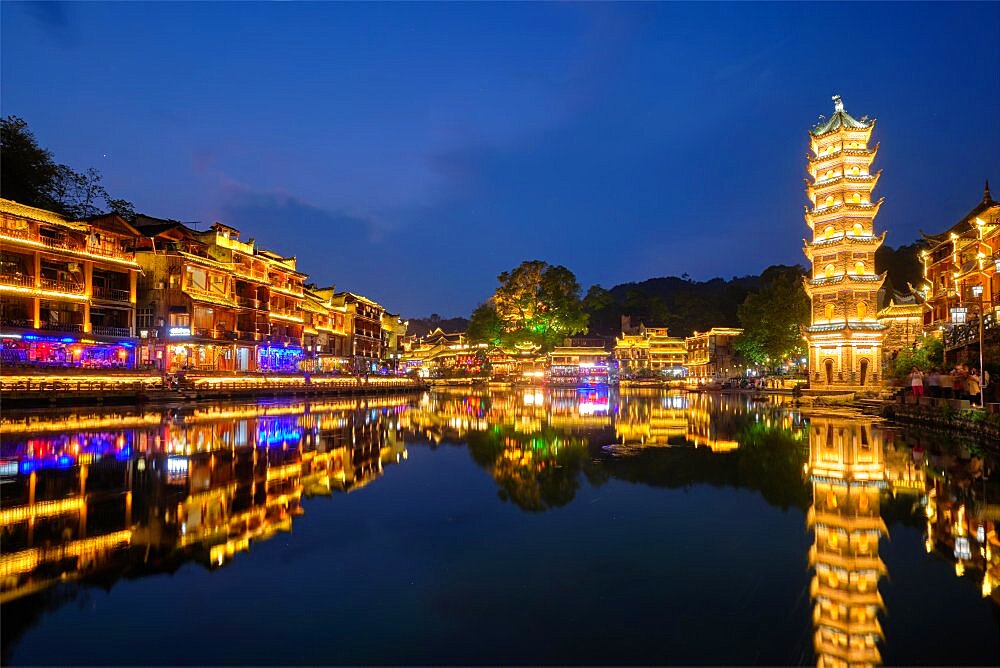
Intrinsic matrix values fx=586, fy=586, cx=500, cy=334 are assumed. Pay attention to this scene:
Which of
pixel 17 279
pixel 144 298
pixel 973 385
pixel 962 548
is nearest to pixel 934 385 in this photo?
pixel 973 385

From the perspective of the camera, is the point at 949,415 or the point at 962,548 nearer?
the point at 962,548

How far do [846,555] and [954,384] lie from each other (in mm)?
18843

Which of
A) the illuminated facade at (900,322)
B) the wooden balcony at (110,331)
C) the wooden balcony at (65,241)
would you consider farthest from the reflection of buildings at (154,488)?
the illuminated facade at (900,322)

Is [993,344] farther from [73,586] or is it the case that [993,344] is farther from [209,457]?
[73,586]

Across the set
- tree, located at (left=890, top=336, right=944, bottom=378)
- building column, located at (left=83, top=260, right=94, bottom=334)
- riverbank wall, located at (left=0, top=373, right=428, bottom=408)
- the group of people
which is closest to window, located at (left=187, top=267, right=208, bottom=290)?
building column, located at (left=83, top=260, right=94, bottom=334)

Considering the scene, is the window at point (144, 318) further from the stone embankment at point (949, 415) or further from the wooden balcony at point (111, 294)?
the stone embankment at point (949, 415)

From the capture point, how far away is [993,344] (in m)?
24.9

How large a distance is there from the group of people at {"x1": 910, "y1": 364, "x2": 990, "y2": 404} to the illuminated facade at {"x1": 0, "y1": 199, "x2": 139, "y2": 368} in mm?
42546

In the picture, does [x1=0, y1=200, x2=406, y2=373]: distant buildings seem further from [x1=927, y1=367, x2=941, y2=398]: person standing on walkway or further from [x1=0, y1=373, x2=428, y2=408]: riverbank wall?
[x1=927, y1=367, x2=941, y2=398]: person standing on walkway

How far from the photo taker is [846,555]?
289 inches

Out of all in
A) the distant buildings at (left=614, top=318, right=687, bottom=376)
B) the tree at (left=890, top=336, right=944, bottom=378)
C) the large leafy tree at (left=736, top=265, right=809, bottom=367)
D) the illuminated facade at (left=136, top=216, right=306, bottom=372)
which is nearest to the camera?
the tree at (left=890, top=336, right=944, bottom=378)

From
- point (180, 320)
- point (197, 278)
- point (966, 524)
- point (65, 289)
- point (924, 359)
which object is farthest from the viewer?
point (197, 278)

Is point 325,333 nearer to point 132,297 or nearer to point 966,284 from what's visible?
point 132,297

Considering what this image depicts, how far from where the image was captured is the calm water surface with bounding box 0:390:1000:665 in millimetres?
5000
